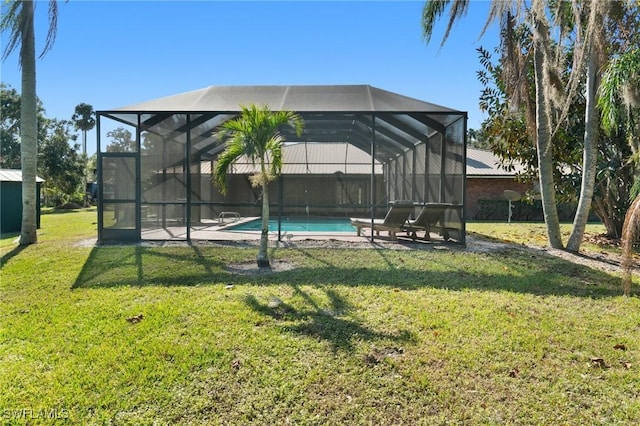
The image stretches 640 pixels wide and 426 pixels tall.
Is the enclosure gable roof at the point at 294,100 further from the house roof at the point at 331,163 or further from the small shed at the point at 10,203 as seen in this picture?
the house roof at the point at 331,163

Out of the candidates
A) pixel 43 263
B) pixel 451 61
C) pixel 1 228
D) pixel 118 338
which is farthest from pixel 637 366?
pixel 1 228

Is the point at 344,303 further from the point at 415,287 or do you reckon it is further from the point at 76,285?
the point at 76,285

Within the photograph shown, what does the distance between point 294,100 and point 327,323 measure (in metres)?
7.26

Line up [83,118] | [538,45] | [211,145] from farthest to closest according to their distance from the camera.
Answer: [83,118] → [211,145] → [538,45]

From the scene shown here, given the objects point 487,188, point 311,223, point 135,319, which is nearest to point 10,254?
point 135,319

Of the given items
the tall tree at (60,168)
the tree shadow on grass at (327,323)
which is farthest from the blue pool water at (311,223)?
the tall tree at (60,168)

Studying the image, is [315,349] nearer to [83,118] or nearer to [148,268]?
[148,268]

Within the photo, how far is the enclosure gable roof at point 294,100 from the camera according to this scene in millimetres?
9156

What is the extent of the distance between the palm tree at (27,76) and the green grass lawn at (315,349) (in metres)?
3.33

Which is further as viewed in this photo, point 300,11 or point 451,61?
point 451,61

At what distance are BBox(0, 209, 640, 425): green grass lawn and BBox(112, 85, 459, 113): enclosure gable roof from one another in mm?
4748

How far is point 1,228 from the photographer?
1100 centimetres

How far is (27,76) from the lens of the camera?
8.28 metres

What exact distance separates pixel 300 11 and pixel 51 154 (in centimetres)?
2608
